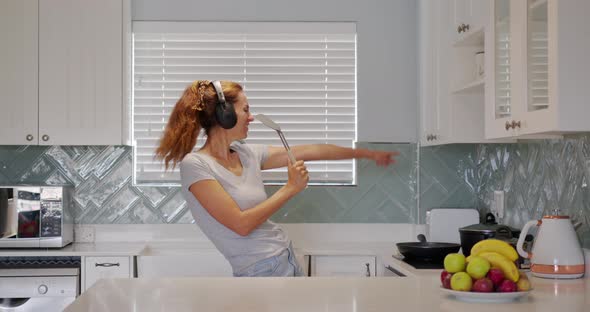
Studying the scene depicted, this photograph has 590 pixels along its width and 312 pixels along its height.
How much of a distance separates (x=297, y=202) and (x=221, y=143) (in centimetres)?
140

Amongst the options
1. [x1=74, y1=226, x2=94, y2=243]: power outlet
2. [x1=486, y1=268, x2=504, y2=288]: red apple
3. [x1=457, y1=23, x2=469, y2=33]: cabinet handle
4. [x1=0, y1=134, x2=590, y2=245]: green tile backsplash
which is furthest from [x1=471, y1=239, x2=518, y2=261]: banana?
[x1=74, y1=226, x2=94, y2=243]: power outlet

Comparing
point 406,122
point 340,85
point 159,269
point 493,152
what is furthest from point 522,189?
point 159,269

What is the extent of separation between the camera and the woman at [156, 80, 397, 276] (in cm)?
303

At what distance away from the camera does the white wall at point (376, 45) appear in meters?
4.62

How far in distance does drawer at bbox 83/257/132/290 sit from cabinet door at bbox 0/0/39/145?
2.38ft

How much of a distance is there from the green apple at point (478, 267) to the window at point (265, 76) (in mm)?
2344

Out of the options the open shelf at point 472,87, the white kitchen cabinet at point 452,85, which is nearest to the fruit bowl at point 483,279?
the open shelf at point 472,87

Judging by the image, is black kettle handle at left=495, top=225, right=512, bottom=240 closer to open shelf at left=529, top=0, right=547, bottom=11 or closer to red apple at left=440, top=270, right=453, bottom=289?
open shelf at left=529, top=0, right=547, bottom=11

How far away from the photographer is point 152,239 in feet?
15.1

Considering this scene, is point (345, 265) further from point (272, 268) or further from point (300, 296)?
point (300, 296)

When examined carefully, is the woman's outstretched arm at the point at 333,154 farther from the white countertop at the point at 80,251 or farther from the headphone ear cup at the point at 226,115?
the white countertop at the point at 80,251

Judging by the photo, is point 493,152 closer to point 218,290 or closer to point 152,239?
point 152,239

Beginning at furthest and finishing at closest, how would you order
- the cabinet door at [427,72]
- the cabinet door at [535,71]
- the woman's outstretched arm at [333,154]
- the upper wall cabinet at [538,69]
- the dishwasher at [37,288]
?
the cabinet door at [427,72], the dishwasher at [37,288], the woman's outstretched arm at [333,154], the cabinet door at [535,71], the upper wall cabinet at [538,69]

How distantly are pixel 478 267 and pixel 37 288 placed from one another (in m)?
2.43
